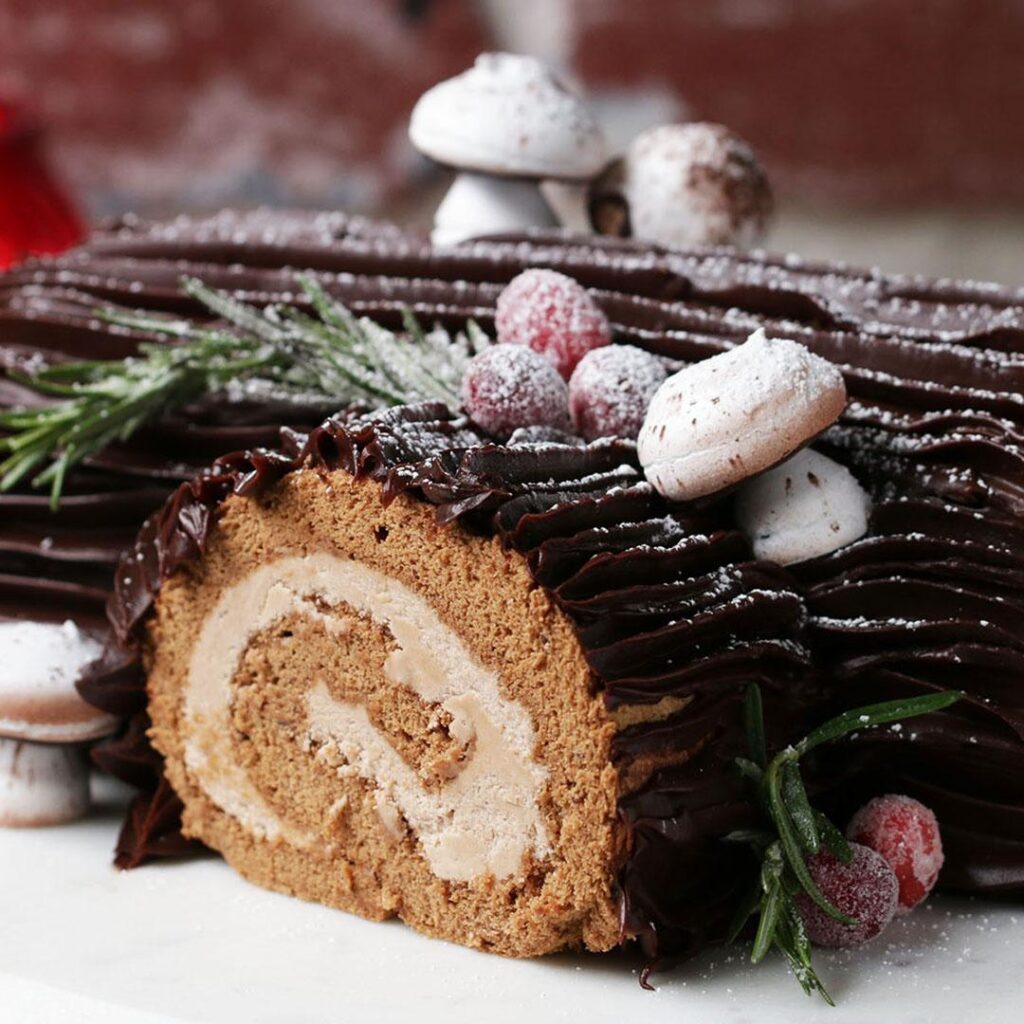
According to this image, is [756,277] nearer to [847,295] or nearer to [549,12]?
[847,295]

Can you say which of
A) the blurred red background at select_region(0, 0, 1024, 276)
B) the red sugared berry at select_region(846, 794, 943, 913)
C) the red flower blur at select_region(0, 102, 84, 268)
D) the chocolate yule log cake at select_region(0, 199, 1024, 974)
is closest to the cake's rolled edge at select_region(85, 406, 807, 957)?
the chocolate yule log cake at select_region(0, 199, 1024, 974)

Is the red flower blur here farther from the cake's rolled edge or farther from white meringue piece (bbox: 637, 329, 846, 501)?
white meringue piece (bbox: 637, 329, 846, 501)

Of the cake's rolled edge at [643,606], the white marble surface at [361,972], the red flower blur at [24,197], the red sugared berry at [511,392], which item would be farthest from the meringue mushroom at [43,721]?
the red flower blur at [24,197]

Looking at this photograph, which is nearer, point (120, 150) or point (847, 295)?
point (847, 295)

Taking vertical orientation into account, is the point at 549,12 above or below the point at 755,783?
above

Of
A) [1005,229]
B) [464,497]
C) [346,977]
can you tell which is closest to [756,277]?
[464,497]

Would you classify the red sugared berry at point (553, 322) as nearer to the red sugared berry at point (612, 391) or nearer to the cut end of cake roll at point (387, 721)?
the red sugared berry at point (612, 391)
